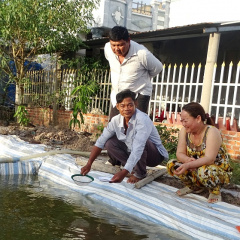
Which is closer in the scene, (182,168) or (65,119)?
(182,168)

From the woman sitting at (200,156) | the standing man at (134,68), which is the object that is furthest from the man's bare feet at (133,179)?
the standing man at (134,68)

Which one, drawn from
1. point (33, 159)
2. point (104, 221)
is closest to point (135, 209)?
point (104, 221)

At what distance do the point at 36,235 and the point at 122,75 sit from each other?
7.91 feet

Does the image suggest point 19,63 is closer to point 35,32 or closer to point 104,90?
point 35,32

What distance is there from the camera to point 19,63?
9.44 m

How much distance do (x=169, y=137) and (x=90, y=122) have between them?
9.20 feet

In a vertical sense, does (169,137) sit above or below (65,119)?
above

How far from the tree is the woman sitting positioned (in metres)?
5.84

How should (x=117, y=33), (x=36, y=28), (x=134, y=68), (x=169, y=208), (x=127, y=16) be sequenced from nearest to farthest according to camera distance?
(x=169, y=208) < (x=117, y=33) < (x=134, y=68) < (x=36, y=28) < (x=127, y=16)

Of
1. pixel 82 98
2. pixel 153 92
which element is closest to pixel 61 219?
pixel 82 98

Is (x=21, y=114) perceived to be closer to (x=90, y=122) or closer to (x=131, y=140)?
(x=90, y=122)

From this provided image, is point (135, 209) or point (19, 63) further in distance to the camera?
point (19, 63)

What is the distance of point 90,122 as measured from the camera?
892 centimetres

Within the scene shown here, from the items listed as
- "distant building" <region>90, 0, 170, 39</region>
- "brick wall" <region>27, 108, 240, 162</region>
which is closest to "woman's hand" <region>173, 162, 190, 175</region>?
"brick wall" <region>27, 108, 240, 162</region>
